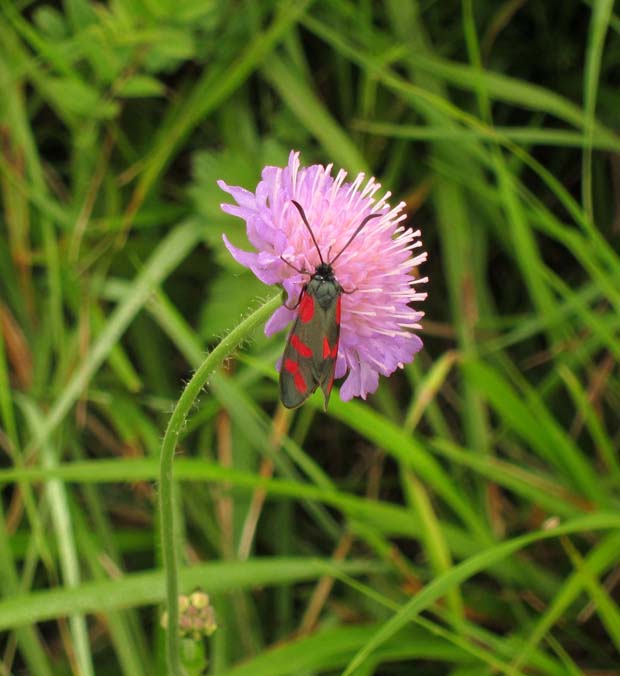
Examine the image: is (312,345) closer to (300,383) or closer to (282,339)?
(300,383)

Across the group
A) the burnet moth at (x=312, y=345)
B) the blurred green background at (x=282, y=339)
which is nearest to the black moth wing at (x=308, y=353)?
the burnet moth at (x=312, y=345)

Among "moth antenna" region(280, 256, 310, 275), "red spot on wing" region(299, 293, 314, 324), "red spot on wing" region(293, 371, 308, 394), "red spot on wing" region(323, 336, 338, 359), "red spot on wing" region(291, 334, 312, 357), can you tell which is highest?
"moth antenna" region(280, 256, 310, 275)

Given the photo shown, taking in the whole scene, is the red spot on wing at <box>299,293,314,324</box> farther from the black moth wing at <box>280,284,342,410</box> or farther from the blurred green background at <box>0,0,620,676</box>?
the blurred green background at <box>0,0,620,676</box>

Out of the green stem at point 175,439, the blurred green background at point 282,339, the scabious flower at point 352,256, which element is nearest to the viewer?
the green stem at point 175,439

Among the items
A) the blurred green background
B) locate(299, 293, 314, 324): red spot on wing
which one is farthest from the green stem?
the blurred green background

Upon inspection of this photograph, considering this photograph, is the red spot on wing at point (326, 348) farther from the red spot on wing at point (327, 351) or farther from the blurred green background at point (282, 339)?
the blurred green background at point (282, 339)

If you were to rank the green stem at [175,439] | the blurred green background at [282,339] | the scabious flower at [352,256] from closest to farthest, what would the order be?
the green stem at [175,439] → the scabious flower at [352,256] → the blurred green background at [282,339]

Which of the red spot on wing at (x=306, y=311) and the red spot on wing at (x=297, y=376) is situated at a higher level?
the red spot on wing at (x=306, y=311)

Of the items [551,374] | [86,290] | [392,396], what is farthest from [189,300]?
[551,374]

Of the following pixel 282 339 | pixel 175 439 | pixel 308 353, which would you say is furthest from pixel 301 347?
pixel 282 339
